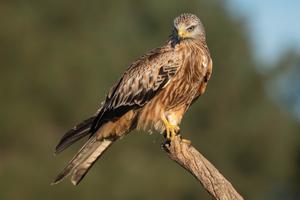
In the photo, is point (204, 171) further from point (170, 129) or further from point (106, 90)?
point (106, 90)

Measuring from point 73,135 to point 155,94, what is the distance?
3.42 ft

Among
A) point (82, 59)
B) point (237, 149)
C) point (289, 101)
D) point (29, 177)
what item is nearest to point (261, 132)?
point (237, 149)

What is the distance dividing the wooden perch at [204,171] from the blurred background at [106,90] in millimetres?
18304

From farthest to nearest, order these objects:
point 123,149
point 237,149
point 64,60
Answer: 1. point 237,149
2. point 64,60
3. point 123,149

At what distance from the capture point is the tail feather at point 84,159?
514 inches

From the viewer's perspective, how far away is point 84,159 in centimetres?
1317

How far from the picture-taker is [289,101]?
44.3 metres

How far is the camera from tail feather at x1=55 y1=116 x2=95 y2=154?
41.5 ft

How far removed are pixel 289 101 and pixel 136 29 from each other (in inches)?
227

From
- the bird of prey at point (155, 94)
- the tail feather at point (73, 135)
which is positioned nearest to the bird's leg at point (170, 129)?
the bird of prey at point (155, 94)

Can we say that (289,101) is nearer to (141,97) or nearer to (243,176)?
(243,176)

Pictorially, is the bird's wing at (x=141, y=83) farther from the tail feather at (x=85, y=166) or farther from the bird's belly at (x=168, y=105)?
the tail feather at (x=85, y=166)

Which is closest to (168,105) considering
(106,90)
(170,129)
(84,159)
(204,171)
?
(170,129)

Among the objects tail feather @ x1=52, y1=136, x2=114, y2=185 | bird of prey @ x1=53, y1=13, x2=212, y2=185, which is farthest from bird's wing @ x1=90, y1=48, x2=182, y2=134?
tail feather @ x1=52, y1=136, x2=114, y2=185
